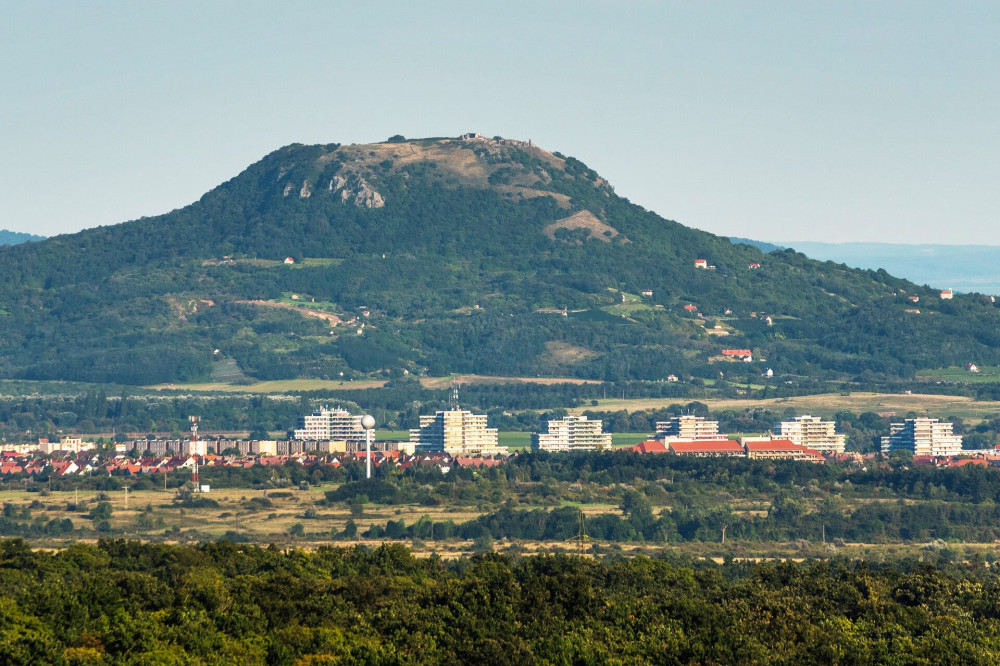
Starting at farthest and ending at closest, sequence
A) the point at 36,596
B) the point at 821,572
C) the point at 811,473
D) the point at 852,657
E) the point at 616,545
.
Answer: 1. the point at 811,473
2. the point at 616,545
3. the point at 821,572
4. the point at 36,596
5. the point at 852,657

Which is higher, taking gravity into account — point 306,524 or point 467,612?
point 467,612

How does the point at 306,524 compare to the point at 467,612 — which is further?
the point at 306,524

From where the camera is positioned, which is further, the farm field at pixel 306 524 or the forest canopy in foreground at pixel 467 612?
the farm field at pixel 306 524

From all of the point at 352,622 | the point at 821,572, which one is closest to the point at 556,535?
the point at 821,572

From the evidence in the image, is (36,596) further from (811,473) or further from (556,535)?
(811,473)

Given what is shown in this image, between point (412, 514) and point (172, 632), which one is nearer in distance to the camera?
point (172, 632)

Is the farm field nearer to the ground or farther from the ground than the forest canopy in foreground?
nearer to the ground

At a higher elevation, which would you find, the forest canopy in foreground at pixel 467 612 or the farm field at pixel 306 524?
the forest canopy in foreground at pixel 467 612

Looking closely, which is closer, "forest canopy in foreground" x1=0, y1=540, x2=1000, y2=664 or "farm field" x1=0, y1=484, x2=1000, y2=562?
"forest canopy in foreground" x1=0, y1=540, x2=1000, y2=664
